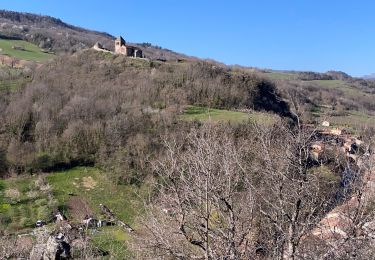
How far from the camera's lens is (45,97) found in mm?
40812

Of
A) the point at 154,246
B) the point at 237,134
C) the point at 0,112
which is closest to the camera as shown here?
the point at 154,246

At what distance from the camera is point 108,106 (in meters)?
38.2

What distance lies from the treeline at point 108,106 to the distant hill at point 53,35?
25.6m

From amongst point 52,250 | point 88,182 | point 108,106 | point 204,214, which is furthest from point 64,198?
point 204,214

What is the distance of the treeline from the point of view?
32.9 metres

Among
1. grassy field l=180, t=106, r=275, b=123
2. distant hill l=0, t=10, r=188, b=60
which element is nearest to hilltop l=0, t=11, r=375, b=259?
grassy field l=180, t=106, r=275, b=123

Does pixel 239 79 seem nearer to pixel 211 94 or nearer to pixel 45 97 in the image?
pixel 211 94

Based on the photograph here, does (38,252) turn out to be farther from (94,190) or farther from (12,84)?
(12,84)

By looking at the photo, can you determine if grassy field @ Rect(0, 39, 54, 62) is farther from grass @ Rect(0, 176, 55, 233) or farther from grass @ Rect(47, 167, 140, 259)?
grass @ Rect(0, 176, 55, 233)

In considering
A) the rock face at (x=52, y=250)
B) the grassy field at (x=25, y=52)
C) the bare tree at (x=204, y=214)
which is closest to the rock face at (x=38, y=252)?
the rock face at (x=52, y=250)

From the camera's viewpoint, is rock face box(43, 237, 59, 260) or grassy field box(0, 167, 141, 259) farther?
grassy field box(0, 167, 141, 259)

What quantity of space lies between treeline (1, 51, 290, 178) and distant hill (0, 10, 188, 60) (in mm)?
25626

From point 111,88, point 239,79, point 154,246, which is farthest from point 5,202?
point 239,79

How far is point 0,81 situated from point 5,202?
1001 inches
